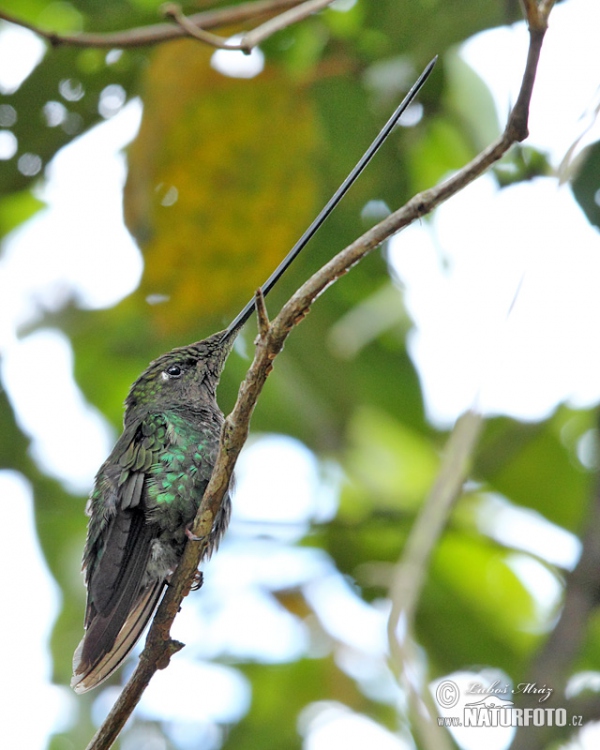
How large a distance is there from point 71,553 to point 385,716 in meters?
2.01

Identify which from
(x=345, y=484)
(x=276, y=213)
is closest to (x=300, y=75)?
(x=276, y=213)

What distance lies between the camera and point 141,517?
10.1 ft

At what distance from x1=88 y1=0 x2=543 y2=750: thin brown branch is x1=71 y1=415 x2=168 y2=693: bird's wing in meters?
0.27

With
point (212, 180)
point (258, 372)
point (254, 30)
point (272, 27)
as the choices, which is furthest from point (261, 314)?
point (212, 180)

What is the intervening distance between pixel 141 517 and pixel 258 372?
119 cm

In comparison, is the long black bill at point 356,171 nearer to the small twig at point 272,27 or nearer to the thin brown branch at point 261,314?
the thin brown branch at point 261,314

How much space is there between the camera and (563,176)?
2.65 m

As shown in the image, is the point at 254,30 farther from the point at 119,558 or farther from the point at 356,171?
the point at 119,558

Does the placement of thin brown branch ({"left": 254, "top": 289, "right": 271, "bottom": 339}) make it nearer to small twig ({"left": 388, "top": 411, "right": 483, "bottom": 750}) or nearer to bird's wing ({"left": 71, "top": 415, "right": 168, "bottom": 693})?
small twig ({"left": 388, "top": 411, "right": 483, "bottom": 750})

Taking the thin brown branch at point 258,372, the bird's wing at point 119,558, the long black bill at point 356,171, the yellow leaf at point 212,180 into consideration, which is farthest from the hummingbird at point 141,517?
the long black bill at point 356,171

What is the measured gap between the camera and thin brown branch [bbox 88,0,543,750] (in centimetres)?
175

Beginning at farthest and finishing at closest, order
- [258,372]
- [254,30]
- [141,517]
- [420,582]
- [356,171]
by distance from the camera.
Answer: [141,517] → [420,582] → [254,30] → [258,372] → [356,171]

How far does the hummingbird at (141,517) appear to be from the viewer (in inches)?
110

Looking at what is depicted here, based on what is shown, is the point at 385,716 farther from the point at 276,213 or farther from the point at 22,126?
the point at 22,126
